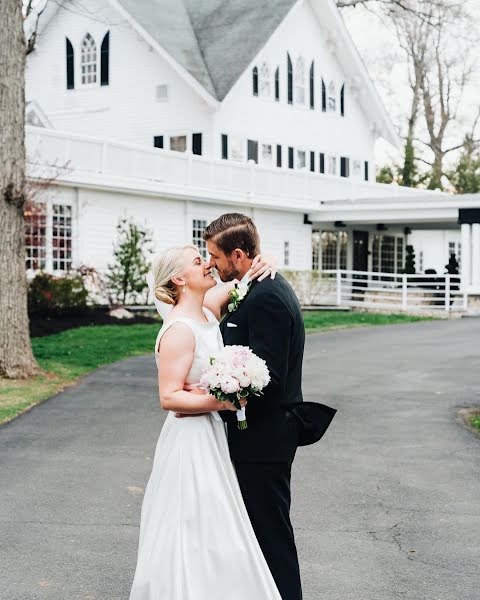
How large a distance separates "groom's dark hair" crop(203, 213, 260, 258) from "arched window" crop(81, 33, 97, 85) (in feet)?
104

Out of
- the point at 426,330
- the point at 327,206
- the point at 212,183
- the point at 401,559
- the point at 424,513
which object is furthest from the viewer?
the point at 327,206

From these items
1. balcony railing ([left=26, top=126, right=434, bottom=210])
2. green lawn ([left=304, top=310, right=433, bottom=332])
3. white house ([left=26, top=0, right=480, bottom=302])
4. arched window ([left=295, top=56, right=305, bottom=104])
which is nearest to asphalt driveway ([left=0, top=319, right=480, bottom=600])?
green lawn ([left=304, top=310, right=433, bottom=332])

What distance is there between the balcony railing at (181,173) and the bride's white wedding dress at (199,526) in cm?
1935

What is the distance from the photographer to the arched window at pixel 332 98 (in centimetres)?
3850

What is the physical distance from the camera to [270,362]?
4.31 meters

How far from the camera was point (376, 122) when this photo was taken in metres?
40.5

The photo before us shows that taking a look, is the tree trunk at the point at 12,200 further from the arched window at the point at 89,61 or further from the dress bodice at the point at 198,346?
the arched window at the point at 89,61

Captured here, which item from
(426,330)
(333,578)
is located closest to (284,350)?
(333,578)

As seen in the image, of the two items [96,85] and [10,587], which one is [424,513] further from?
[96,85]

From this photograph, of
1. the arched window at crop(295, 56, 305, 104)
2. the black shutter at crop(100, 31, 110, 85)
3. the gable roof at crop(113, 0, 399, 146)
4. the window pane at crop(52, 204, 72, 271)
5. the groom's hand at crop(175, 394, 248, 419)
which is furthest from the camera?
the arched window at crop(295, 56, 305, 104)

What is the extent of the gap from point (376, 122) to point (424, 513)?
34.3 m

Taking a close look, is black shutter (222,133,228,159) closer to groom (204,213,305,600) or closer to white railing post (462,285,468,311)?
white railing post (462,285,468,311)

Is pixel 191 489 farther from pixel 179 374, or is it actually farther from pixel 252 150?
pixel 252 150

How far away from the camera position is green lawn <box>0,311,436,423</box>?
1309 centimetres
